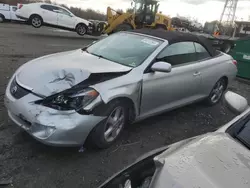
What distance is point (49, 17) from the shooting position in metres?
16.2

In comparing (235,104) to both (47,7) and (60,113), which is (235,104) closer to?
(60,113)

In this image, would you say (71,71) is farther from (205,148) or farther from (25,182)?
(205,148)

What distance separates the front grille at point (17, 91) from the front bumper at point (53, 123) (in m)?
0.08

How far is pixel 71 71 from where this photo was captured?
11.0 feet

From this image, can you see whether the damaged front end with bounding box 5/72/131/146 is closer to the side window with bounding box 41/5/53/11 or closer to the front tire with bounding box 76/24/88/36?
the side window with bounding box 41/5/53/11

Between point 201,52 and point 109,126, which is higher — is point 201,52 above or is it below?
above

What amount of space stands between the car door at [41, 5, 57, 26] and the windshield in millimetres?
12567

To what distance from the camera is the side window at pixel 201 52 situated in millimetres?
5054

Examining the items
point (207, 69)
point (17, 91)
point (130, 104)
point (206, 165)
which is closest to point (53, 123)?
point (17, 91)

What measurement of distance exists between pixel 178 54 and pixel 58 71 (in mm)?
2155

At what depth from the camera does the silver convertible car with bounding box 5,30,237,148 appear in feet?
9.99

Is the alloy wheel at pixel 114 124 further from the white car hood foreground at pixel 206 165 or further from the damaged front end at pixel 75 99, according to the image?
the white car hood foreground at pixel 206 165

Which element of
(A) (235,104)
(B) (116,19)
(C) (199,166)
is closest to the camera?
(C) (199,166)

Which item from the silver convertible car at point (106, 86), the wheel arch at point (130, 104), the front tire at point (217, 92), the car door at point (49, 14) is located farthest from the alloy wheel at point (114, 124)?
the car door at point (49, 14)
